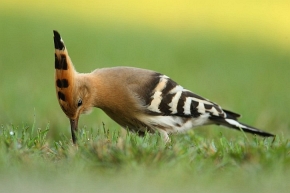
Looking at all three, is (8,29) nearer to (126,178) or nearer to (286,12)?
(286,12)

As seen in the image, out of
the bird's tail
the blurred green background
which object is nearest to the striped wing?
the bird's tail

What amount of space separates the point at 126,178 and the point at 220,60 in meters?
10.0

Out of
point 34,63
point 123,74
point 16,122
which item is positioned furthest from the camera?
point 34,63

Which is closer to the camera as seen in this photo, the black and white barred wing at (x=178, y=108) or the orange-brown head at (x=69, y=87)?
Result: the orange-brown head at (x=69, y=87)

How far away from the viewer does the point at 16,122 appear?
734 cm

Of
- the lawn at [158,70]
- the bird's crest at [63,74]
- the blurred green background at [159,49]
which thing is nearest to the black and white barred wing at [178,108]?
the lawn at [158,70]

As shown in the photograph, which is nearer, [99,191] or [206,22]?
[99,191]

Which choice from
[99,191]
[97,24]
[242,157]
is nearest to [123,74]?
[242,157]

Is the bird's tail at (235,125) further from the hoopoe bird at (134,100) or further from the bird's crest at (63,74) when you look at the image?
the bird's crest at (63,74)

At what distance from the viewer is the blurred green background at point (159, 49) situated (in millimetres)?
8422

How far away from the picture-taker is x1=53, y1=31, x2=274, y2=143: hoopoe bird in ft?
17.4

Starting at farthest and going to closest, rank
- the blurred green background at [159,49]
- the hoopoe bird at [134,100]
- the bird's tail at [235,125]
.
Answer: the blurred green background at [159,49] → the bird's tail at [235,125] → the hoopoe bird at [134,100]

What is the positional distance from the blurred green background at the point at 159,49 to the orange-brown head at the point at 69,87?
70.8 inches

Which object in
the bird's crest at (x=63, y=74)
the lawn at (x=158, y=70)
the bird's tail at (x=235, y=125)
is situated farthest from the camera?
the bird's tail at (x=235, y=125)
